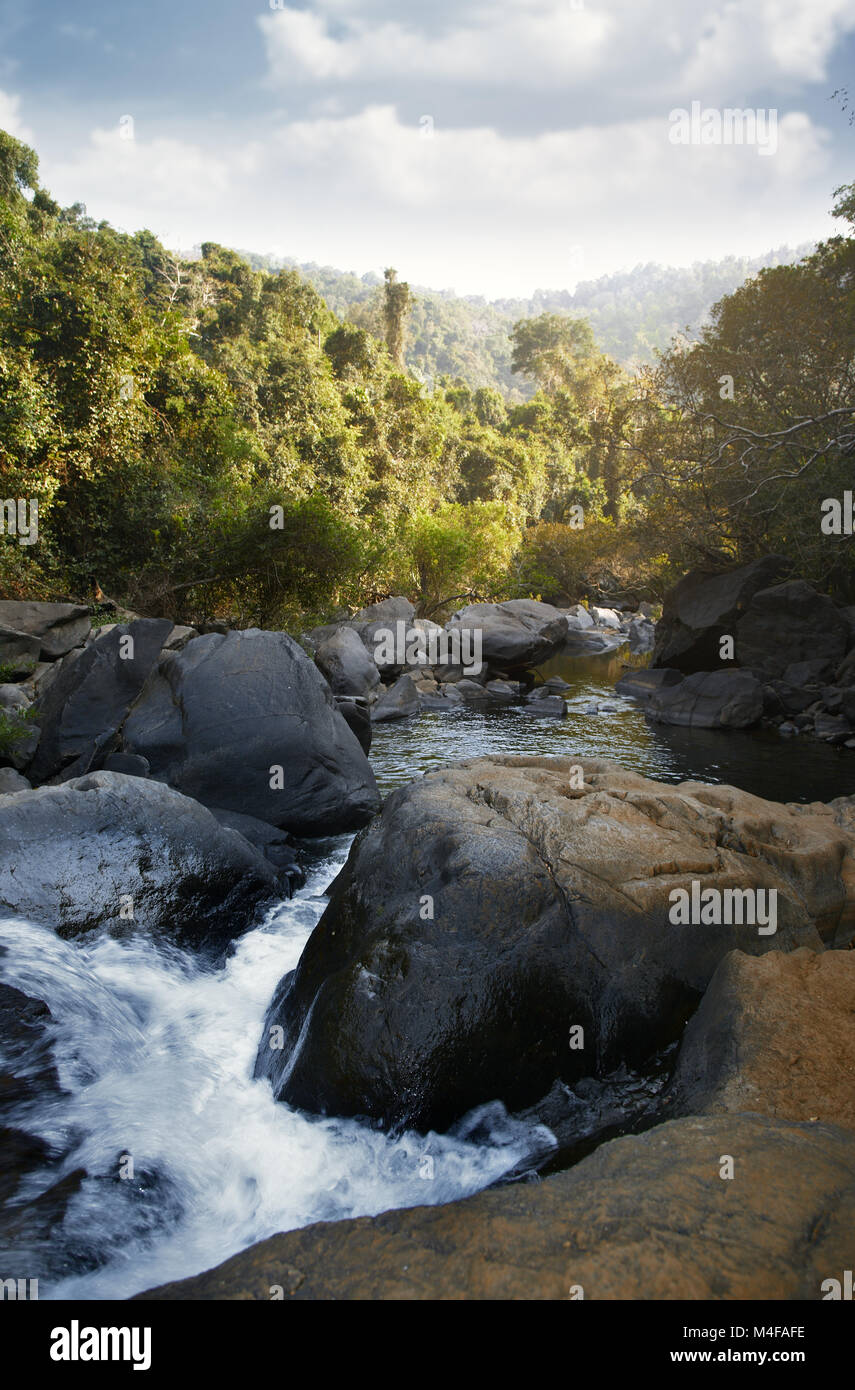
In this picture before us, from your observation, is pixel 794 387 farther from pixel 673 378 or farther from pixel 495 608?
pixel 495 608

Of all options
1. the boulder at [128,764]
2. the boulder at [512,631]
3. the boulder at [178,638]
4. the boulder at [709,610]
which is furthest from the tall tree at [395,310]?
the boulder at [128,764]

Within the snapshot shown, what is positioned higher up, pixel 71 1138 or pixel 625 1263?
pixel 625 1263

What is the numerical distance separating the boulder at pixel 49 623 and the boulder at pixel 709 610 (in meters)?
13.7

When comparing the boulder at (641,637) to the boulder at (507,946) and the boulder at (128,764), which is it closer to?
the boulder at (128,764)

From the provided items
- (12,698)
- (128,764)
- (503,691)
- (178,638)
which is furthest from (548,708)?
(12,698)

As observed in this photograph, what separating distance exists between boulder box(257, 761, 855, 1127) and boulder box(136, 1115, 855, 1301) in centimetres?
108

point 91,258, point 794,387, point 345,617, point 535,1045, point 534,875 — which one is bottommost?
point 535,1045

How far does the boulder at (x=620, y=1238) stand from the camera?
221cm

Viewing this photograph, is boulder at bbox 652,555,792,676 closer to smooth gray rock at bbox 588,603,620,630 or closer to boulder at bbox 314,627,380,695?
boulder at bbox 314,627,380,695

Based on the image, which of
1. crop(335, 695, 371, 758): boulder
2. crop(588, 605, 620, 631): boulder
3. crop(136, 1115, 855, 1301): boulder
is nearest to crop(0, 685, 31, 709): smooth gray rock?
crop(335, 695, 371, 758): boulder

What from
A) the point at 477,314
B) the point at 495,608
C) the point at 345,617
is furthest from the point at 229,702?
the point at 477,314

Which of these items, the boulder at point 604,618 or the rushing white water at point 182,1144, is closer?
the rushing white water at point 182,1144

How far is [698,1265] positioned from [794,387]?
19314mm

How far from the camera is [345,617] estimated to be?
63.7 feet
